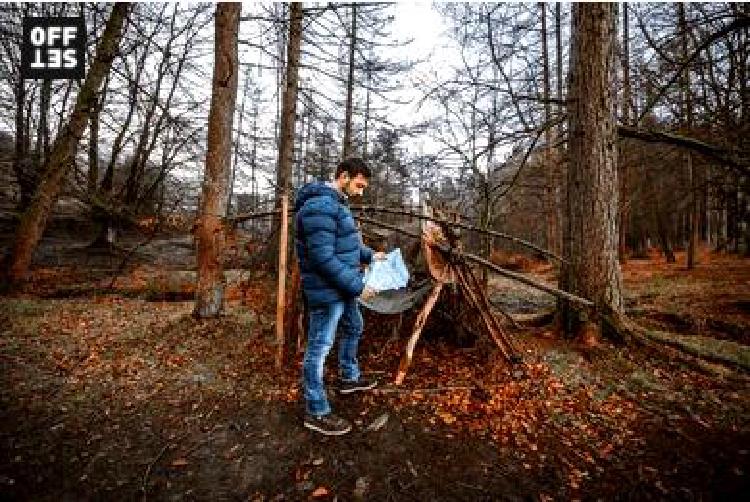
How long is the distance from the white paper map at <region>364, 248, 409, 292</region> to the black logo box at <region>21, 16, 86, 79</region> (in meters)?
10.2

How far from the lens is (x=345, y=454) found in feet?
12.1

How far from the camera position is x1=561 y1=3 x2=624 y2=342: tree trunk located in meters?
5.73

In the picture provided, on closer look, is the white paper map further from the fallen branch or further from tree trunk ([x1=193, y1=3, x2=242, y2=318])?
the fallen branch

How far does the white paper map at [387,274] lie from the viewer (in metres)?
4.60

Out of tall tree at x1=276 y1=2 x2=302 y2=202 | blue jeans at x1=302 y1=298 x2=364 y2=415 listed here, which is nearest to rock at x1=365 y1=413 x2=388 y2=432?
blue jeans at x1=302 y1=298 x2=364 y2=415

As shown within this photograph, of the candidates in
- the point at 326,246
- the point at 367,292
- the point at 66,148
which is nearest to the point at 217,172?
the point at 367,292

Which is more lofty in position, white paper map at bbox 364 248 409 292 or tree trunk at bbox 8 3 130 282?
tree trunk at bbox 8 3 130 282

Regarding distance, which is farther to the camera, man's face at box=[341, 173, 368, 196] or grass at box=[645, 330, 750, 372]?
grass at box=[645, 330, 750, 372]

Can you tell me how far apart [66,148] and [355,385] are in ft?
28.8

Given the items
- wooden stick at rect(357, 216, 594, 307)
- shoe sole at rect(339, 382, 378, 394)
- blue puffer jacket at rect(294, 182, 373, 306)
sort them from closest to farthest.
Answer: blue puffer jacket at rect(294, 182, 373, 306) < shoe sole at rect(339, 382, 378, 394) < wooden stick at rect(357, 216, 594, 307)

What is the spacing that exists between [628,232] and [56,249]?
27.4 meters

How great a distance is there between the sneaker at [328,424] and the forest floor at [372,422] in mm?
78

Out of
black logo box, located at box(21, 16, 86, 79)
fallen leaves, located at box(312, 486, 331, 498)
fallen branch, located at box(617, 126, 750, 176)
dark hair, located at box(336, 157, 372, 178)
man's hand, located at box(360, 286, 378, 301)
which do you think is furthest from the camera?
black logo box, located at box(21, 16, 86, 79)

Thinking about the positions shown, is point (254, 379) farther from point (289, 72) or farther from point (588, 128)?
point (289, 72)
